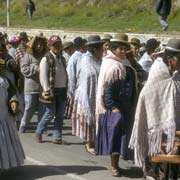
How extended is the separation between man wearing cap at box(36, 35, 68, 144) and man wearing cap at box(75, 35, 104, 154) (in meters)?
0.71

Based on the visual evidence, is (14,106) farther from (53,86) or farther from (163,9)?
(163,9)

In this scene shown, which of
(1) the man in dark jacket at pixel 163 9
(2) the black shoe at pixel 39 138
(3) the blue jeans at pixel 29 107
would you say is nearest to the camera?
(2) the black shoe at pixel 39 138

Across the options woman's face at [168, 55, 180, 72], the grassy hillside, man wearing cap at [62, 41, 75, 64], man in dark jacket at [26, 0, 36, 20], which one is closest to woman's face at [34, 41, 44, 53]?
man wearing cap at [62, 41, 75, 64]

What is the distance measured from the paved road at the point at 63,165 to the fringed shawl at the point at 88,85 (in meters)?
0.68

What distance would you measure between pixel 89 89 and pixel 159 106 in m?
2.82

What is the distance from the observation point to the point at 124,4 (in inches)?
1416

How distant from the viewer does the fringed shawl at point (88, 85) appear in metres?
10.5

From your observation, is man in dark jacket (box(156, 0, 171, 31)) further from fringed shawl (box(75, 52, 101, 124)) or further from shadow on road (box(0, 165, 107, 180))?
shadow on road (box(0, 165, 107, 180))

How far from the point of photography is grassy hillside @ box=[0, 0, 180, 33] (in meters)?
30.1

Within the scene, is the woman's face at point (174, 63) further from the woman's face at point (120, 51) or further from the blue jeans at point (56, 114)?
the blue jeans at point (56, 114)

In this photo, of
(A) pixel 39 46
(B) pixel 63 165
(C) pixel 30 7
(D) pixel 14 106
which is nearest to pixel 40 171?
(B) pixel 63 165

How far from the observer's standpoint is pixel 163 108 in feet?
25.7

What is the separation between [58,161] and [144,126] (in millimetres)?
2483

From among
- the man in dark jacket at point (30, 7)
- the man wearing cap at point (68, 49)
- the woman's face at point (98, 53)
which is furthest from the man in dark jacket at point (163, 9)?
the man in dark jacket at point (30, 7)
